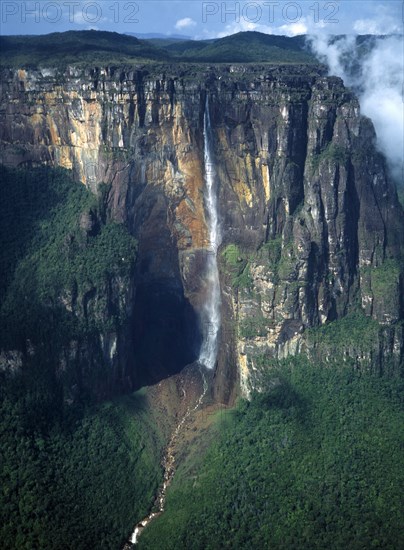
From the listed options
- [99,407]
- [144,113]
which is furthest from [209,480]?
[144,113]

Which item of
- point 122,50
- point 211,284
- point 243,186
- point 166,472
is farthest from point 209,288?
point 122,50

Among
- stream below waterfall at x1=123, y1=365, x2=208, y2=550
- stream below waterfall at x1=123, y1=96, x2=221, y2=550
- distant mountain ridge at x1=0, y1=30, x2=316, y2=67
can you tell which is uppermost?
distant mountain ridge at x1=0, y1=30, x2=316, y2=67

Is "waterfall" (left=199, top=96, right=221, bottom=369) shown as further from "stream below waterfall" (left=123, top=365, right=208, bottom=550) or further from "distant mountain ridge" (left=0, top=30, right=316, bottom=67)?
"distant mountain ridge" (left=0, top=30, right=316, bottom=67)

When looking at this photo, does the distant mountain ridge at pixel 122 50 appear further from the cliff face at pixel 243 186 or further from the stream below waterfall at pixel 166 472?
the stream below waterfall at pixel 166 472

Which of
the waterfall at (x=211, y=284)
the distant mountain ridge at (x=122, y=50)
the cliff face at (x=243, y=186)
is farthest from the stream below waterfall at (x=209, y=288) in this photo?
the distant mountain ridge at (x=122, y=50)

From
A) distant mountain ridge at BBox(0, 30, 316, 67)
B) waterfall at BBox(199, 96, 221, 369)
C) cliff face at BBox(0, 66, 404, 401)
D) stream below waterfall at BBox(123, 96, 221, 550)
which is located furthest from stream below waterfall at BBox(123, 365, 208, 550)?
distant mountain ridge at BBox(0, 30, 316, 67)

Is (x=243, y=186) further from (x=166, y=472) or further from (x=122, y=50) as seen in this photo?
(x=166, y=472)
